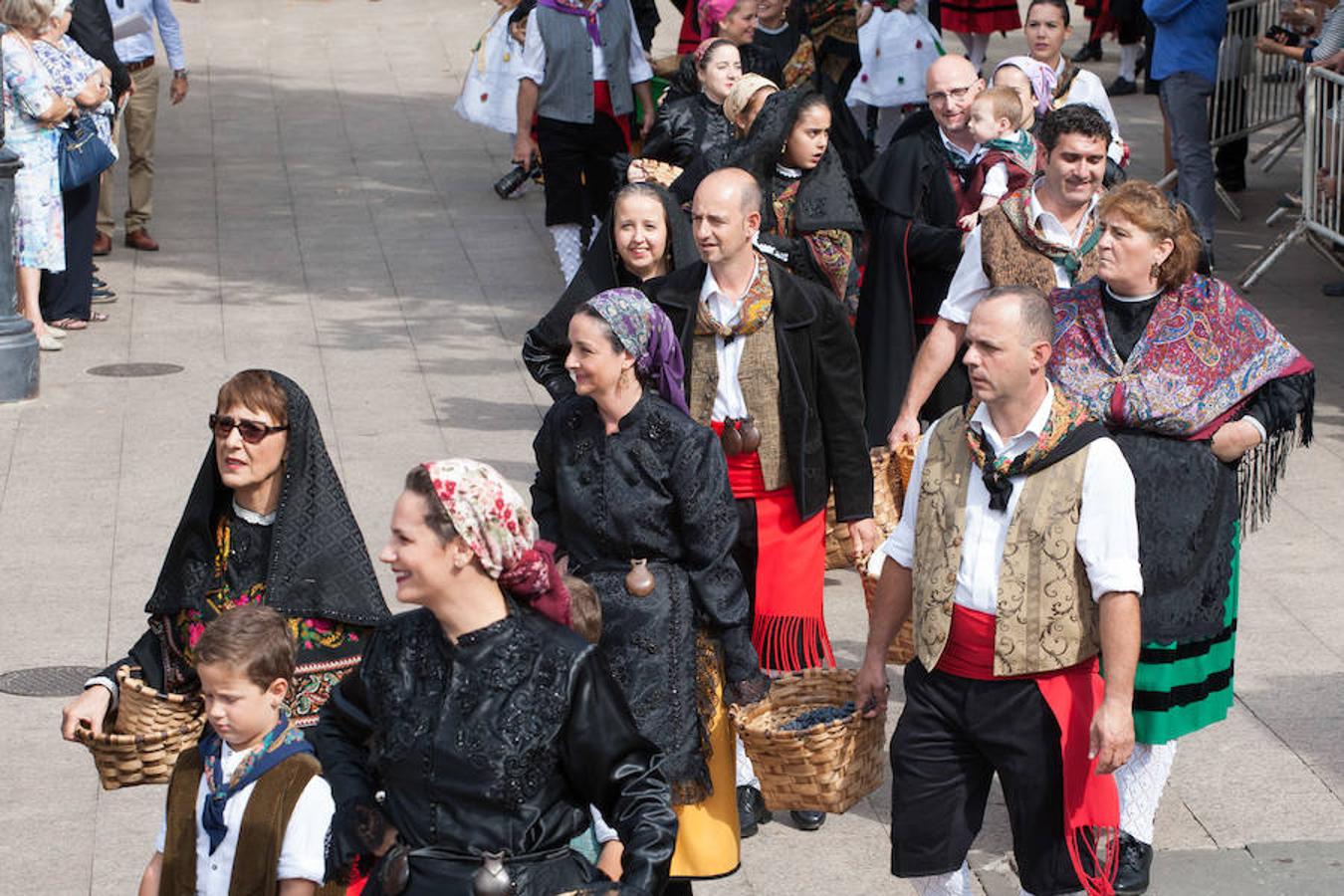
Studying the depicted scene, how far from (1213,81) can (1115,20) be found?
692cm

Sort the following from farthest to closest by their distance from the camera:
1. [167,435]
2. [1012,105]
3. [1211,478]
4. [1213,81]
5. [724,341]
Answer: [1213,81], [167,435], [1012,105], [724,341], [1211,478]

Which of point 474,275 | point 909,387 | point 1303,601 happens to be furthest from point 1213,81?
point 909,387

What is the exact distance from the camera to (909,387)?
728 centimetres

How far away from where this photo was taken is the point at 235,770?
4.73 meters

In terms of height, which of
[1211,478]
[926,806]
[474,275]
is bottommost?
[474,275]

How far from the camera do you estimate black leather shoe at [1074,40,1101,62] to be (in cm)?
2266

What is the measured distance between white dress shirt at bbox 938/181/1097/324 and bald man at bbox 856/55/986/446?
47.6 inches

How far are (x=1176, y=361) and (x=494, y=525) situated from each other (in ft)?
8.84

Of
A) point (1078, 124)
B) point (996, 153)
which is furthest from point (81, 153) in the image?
point (1078, 124)

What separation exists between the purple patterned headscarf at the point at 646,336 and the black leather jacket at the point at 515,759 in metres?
1.74

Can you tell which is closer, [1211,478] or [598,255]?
[1211,478]

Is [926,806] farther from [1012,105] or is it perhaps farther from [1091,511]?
[1012,105]

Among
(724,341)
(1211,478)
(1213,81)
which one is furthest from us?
(1213,81)

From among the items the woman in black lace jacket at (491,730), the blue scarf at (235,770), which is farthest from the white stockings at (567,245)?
the woman in black lace jacket at (491,730)
